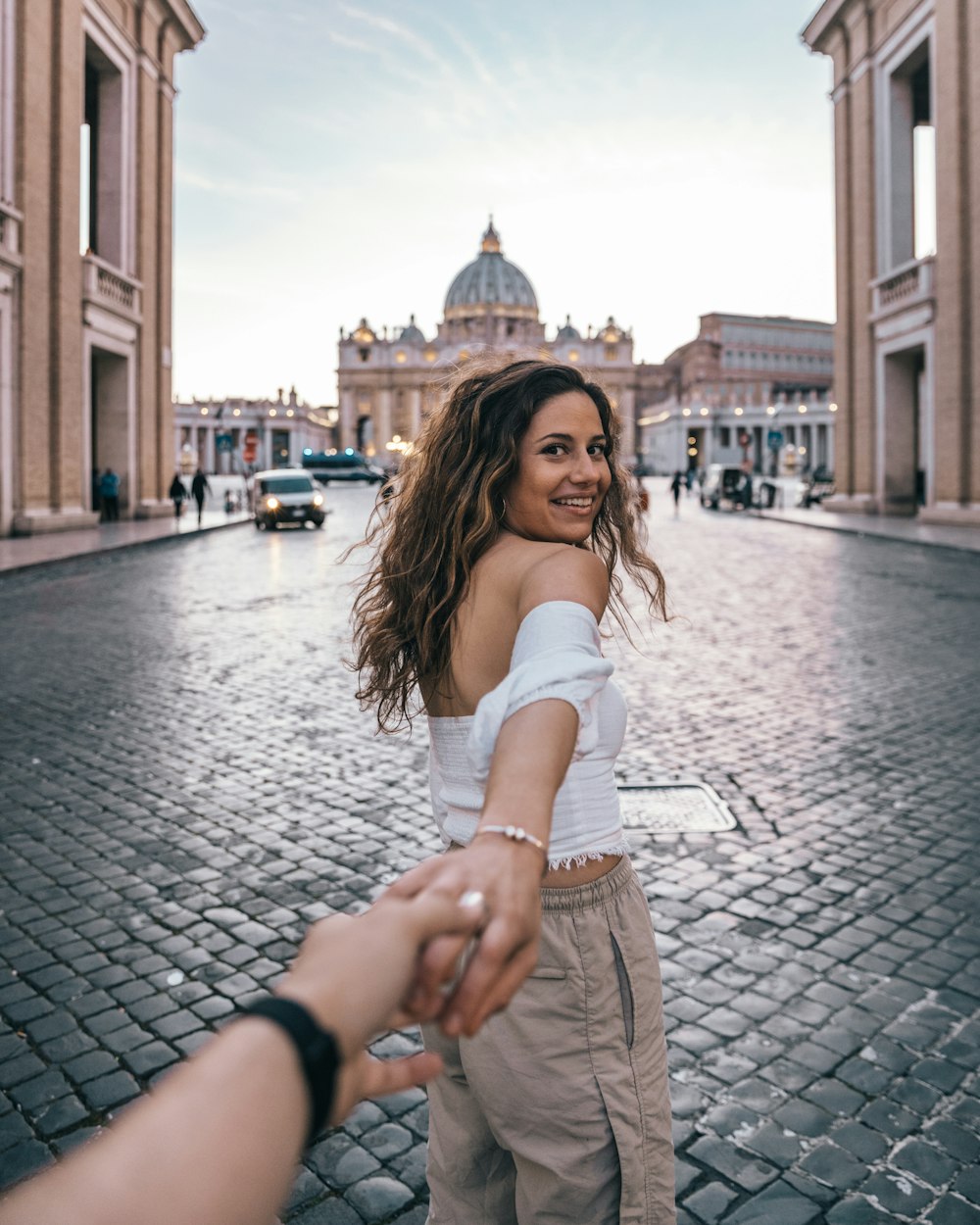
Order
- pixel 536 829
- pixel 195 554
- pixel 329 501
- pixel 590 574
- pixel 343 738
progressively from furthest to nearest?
1. pixel 329 501
2. pixel 195 554
3. pixel 343 738
4. pixel 590 574
5. pixel 536 829

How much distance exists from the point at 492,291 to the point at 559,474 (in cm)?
14520

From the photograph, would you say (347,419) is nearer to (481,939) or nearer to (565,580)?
(565,580)

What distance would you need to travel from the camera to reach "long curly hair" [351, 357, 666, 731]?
A: 1.79 metres

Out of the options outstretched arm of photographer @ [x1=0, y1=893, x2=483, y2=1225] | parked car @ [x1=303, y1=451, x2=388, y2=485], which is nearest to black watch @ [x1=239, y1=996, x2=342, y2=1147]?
outstretched arm of photographer @ [x1=0, y1=893, x2=483, y2=1225]

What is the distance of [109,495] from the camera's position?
2694 cm

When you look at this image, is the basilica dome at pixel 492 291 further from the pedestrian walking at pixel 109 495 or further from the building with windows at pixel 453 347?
the pedestrian walking at pixel 109 495

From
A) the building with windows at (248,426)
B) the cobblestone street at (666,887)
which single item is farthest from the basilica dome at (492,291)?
the cobblestone street at (666,887)

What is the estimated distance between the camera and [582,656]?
4.41ft

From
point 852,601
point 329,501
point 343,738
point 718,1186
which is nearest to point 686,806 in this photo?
point 343,738

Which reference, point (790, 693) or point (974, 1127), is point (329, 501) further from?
point (974, 1127)

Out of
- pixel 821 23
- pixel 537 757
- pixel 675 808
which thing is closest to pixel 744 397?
pixel 821 23

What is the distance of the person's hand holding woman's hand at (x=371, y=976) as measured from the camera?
2.79 ft

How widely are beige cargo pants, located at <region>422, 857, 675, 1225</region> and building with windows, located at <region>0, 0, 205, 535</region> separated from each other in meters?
21.0

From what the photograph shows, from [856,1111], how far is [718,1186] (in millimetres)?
477
